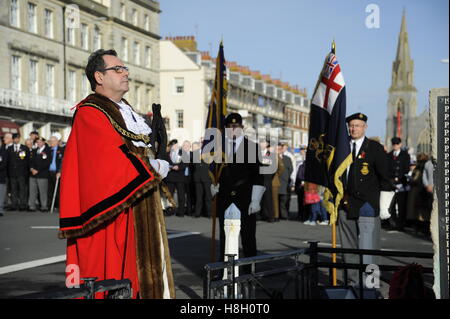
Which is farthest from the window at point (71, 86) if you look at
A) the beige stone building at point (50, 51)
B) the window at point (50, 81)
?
the window at point (50, 81)

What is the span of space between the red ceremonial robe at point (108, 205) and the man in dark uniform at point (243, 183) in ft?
11.6

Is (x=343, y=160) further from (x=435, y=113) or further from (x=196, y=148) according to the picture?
(x=196, y=148)

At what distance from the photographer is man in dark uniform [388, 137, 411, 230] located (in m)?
17.9

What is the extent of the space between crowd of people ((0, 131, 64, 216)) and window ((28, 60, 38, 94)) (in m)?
28.3

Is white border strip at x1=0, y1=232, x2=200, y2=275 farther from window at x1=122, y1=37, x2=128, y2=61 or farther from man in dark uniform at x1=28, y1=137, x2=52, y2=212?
window at x1=122, y1=37, x2=128, y2=61

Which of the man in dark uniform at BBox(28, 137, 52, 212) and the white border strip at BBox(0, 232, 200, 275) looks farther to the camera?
the man in dark uniform at BBox(28, 137, 52, 212)

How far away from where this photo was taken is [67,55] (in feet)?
174

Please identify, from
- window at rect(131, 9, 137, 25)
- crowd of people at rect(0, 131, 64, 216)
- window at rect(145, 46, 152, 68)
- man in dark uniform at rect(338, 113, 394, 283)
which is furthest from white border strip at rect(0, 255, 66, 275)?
window at rect(145, 46, 152, 68)

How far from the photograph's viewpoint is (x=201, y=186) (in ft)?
69.4

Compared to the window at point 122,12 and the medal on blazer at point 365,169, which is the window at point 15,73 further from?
the medal on blazer at point 365,169

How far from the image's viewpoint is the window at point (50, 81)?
5106 centimetres
